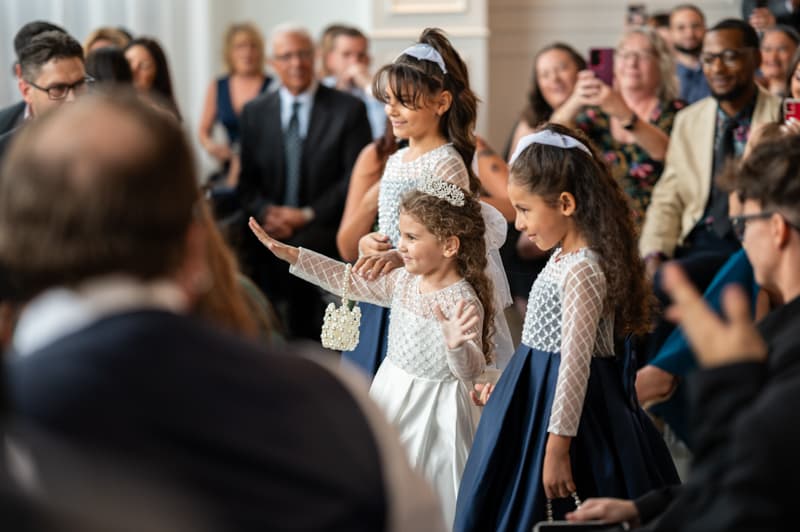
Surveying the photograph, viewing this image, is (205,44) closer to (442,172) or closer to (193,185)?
(442,172)

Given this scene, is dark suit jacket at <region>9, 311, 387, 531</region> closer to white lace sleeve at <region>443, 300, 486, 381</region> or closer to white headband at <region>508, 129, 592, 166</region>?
Answer: white lace sleeve at <region>443, 300, 486, 381</region>

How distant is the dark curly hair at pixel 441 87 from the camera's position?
331cm

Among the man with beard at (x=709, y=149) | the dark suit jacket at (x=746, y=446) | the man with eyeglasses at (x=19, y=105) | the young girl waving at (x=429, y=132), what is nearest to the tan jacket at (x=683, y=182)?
the man with beard at (x=709, y=149)

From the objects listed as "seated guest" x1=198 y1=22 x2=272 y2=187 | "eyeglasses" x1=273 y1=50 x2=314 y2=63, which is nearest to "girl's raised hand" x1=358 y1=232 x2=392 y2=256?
"eyeglasses" x1=273 y1=50 x2=314 y2=63

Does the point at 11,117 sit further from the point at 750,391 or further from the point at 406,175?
the point at 750,391

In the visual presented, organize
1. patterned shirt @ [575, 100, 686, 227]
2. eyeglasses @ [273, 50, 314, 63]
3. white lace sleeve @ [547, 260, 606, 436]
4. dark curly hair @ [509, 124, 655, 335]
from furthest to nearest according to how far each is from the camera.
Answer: eyeglasses @ [273, 50, 314, 63]
patterned shirt @ [575, 100, 686, 227]
dark curly hair @ [509, 124, 655, 335]
white lace sleeve @ [547, 260, 606, 436]

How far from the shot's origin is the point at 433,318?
3072mm

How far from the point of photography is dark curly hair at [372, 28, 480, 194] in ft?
10.9

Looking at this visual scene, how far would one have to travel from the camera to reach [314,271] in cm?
315

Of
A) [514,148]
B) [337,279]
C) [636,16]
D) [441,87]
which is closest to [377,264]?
[337,279]

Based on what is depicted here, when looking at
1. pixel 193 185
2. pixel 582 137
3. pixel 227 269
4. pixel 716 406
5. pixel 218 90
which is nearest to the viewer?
pixel 193 185

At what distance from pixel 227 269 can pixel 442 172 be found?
1657 millimetres

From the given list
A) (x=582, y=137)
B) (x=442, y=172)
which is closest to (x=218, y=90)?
(x=442, y=172)

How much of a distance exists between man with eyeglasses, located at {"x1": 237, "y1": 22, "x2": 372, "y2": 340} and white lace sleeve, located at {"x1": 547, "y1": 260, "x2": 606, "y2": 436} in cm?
279
